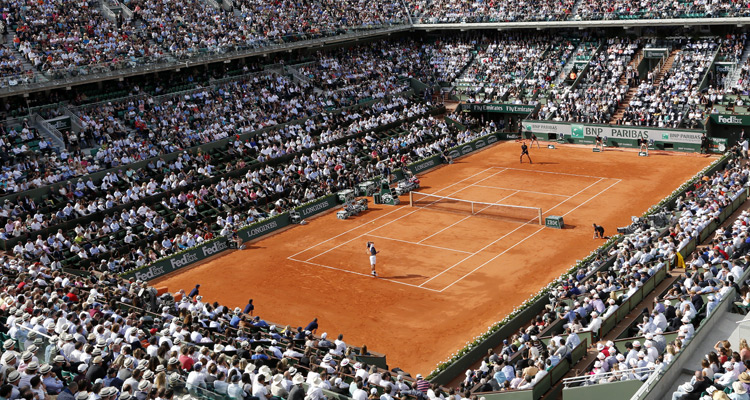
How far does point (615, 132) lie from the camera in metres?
57.3

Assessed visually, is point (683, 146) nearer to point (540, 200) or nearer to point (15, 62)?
point (540, 200)

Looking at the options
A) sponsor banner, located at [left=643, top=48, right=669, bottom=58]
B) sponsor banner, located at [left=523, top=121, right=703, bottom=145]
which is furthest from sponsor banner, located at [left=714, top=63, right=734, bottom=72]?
sponsor banner, located at [left=523, top=121, right=703, bottom=145]

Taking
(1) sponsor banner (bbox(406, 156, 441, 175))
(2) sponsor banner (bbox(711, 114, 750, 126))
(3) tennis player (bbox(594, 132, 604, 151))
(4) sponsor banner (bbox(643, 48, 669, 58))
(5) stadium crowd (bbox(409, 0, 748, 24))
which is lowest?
(3) tennis player (bbox(594, 132, 604, 151))

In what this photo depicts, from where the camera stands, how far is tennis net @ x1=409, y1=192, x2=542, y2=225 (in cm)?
4259

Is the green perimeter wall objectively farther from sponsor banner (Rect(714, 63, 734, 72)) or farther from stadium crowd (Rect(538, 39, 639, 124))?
sponsor banner (Rect(714, 63, 734, 72))

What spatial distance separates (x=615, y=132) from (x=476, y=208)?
18.1 meters

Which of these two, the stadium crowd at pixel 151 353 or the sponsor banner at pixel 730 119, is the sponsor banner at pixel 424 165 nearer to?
the sponsor banner at pixel 730 119

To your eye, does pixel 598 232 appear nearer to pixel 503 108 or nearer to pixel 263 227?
pixel 263 227

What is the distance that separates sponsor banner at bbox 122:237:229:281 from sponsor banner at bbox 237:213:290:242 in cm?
128

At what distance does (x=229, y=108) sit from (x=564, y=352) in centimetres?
3879

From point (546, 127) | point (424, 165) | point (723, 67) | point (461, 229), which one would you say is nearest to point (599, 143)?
point (546, 127)

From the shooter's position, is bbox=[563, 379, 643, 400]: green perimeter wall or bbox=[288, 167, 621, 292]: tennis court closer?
bbox=[563, 379, 643, 400]: green perimeter wall

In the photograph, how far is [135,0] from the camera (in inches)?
2354

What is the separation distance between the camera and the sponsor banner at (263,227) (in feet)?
137
